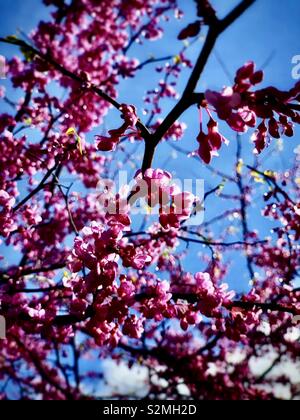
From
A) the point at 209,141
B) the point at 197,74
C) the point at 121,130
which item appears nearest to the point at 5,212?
the point at 121,130

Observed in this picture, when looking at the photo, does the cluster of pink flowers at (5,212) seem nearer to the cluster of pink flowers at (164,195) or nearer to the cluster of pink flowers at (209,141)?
the cluster of pink flowers at (164,195)

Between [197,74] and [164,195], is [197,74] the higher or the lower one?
the higher one

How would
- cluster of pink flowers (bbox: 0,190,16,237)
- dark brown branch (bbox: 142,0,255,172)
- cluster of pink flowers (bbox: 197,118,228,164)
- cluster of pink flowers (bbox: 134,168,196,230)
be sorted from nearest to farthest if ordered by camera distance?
dark brown branch (bbox: 142,0,255,172) → cluster of pink flowers (bbox: 197,118,228,164) → cluster of pink flowers (bbox: 134,168,196,230) → cluster of pink flowers (bbox: 0,190,16,237)

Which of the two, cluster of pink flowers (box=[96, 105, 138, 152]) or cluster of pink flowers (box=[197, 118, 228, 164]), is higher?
cluster of pink flowers (box=[96, 105, 138, 152])

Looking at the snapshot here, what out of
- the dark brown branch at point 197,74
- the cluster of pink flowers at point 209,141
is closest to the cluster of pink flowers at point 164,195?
the dark brown branch at point 197,74

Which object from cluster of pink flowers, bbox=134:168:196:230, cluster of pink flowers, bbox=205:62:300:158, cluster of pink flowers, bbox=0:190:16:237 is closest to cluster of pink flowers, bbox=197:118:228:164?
cluster of pink flowers, bbox=205:62:300:158

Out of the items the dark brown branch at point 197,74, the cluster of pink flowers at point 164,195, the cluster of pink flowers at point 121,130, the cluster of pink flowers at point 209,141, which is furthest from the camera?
the cluster of pink flowers at point 164,195

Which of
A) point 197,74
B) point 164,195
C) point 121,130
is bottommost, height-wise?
point 164,195

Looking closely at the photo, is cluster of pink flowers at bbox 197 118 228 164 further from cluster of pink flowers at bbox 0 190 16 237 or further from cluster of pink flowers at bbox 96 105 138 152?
cluster of pink flowers at bbox 0 190 16 237

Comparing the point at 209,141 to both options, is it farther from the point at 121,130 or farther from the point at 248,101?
the point at 121,130

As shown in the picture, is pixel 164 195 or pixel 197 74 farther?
pixel 164 195

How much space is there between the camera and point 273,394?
1024cm
